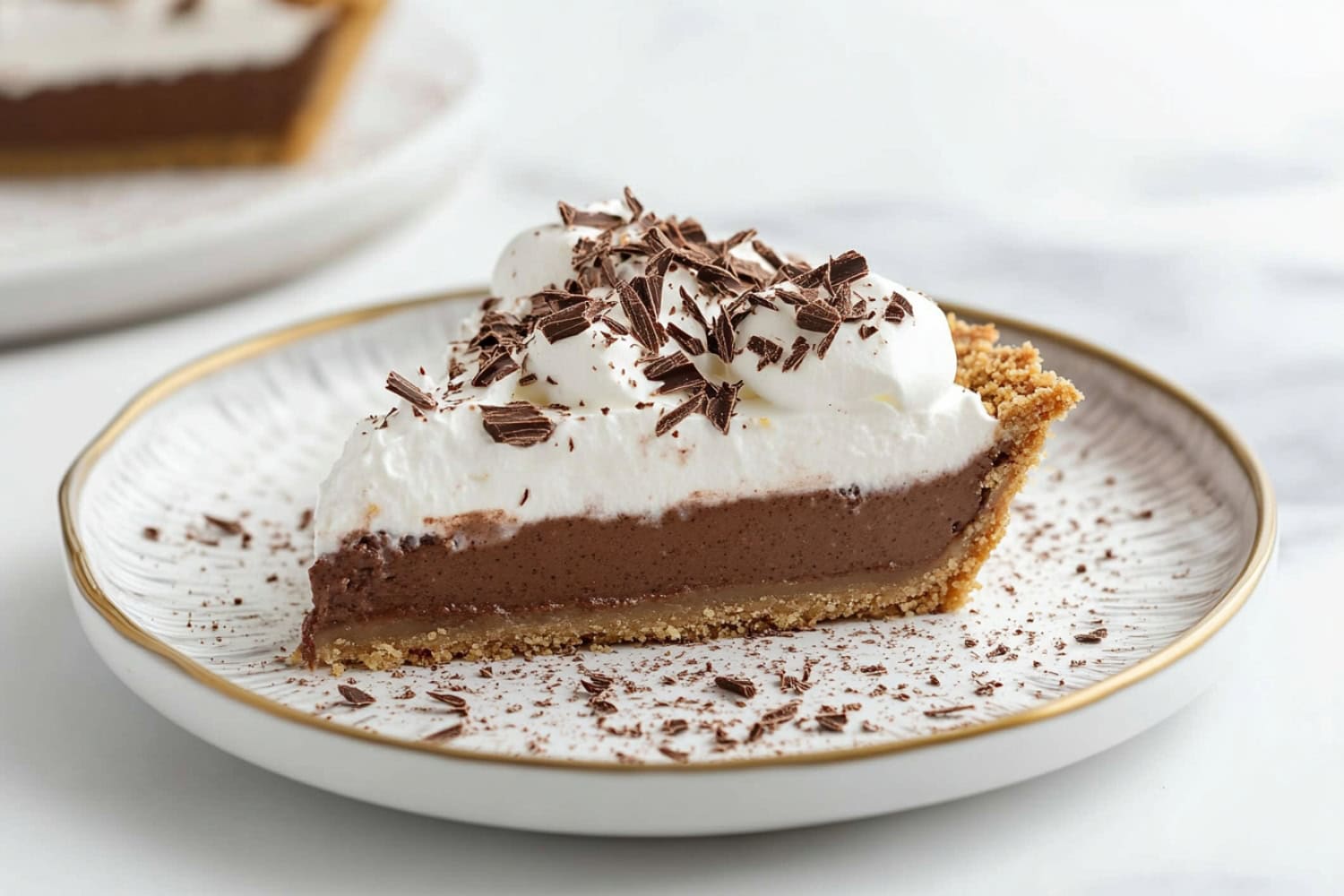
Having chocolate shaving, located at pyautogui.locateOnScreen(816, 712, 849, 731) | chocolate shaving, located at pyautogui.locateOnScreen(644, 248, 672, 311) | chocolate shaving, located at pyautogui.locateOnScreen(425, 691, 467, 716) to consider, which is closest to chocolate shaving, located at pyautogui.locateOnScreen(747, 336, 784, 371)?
chocolate shaving, located at pyautogui.locateOnScreen(644, 248, 672, 311)

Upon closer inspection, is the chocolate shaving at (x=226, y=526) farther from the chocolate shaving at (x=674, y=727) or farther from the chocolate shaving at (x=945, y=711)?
the chocolate shaving at (x=945, y=711)

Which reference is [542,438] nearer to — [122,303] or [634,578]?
[634,578]

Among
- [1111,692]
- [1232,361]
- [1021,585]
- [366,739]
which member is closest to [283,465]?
[366,739]

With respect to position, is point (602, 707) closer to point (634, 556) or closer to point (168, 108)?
point (634, 556)

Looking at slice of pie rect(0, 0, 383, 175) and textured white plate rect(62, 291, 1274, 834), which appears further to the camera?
slice of pie rect(0, 0, 383, 175)

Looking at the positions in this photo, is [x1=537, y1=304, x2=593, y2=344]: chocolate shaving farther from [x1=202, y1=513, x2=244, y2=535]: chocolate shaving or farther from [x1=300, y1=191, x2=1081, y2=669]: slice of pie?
[x1=202, y1=513, x2=244, y2=535]: chocolate shaving

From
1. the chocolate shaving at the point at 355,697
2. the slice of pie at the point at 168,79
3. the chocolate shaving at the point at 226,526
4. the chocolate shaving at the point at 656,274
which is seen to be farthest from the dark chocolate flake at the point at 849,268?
the slice of pie at the point at 168,79

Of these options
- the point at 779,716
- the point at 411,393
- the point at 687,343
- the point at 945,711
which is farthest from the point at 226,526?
the point at 945,711
